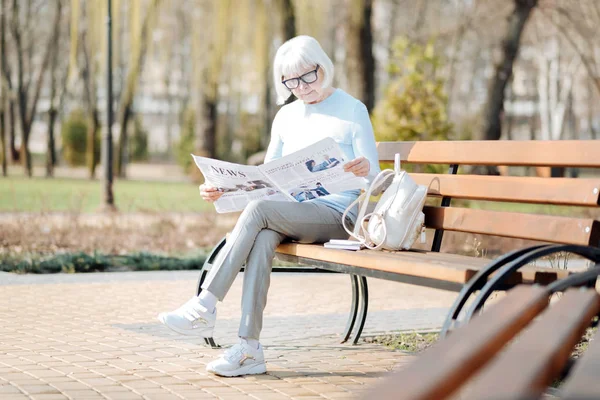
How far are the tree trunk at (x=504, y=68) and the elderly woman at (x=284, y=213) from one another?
12055 millimetres

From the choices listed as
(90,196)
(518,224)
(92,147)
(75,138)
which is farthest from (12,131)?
(518,224)

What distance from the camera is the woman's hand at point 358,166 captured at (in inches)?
175

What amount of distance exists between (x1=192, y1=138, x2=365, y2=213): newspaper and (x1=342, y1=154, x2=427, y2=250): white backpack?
29 cm

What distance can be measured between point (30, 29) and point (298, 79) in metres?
36.8

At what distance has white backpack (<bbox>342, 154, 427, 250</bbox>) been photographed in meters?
4.23

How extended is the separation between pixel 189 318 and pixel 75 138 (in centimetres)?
3382

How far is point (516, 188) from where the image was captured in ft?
14.0

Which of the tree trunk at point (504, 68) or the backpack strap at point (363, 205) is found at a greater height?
the tree trunk at point (504, 68)

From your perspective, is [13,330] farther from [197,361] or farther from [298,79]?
[298,79]

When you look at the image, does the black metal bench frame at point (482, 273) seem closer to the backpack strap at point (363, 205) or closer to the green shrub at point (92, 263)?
the backpack strap at point (363, 205)

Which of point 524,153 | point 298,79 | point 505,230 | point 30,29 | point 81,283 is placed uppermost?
point 30,29

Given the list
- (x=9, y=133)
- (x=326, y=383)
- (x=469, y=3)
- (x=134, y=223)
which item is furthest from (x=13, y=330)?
(x=9, y=133)

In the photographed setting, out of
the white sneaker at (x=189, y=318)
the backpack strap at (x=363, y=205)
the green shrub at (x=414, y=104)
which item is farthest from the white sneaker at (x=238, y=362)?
the green shrub at (x=414, y=104)

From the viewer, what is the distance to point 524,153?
4312 mm
